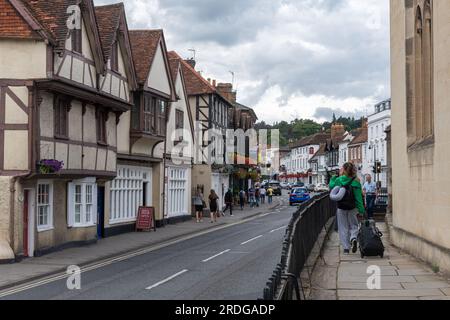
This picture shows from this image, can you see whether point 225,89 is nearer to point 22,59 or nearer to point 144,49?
point 144,49

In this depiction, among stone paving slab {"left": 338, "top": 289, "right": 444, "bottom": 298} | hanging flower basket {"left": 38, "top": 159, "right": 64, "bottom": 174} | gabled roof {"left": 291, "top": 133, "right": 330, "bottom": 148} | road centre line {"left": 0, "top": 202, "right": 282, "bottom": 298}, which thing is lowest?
road centre line {"left": 0, "top": 202, "right": 282, "bottom": 298}

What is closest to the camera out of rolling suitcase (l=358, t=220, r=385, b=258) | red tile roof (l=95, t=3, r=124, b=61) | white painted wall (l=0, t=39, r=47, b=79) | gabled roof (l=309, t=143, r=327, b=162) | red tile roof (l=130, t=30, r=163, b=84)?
rolling suitcase (l=358, t=220, r=385, b=258)

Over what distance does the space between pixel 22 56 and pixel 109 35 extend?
21.2 ft

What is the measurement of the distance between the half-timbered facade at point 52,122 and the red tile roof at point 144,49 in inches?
178

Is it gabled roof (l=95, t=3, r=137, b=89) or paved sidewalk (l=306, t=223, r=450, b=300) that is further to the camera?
gabled roof (l=95, t=3, r=137, b=89)

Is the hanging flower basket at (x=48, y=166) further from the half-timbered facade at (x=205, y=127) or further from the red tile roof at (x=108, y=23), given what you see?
the half-timbered facade at (x=205, y=127)

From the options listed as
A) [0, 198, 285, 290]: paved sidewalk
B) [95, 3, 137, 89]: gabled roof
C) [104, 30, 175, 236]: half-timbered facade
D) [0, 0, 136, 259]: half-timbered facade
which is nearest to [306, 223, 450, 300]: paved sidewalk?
[0, 198, 285, 290]: paved sidewalk

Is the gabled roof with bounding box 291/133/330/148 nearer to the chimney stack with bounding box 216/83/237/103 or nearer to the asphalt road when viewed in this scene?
the chimney stack with bounding box 216/83/237/103

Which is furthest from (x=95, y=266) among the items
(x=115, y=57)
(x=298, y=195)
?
(x=298, y=195)

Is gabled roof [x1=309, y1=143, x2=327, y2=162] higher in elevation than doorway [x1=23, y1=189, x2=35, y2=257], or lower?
higher

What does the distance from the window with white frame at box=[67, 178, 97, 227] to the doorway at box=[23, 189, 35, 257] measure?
9.10ft

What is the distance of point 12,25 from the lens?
65.0 feet

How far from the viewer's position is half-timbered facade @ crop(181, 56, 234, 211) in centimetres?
4275
